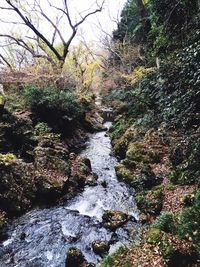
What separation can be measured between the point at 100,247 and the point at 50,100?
1208cm

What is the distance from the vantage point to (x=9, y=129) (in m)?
13.8

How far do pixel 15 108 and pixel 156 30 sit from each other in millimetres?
9476

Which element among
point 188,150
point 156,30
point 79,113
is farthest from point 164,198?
point 79,113

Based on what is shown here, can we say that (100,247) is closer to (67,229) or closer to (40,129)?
(67,229)

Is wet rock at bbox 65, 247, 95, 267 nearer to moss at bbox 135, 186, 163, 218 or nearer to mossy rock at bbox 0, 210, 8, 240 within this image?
mossy rock at bbox 0, 210, 8, 240

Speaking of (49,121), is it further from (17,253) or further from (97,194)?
(17,253)

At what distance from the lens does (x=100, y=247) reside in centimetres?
748

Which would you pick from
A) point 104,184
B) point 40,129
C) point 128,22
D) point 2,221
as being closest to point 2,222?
point 2,221

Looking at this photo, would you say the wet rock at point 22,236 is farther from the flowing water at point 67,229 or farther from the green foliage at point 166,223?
the green foliage at point 166,223

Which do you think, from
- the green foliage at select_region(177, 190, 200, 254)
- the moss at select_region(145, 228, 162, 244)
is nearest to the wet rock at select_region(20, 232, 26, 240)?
the moss at select_region(145, 228, 162, 244)

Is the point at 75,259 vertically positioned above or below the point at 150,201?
above

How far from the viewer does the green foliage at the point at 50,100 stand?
17.6 metres

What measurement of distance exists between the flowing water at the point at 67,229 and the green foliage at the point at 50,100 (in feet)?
25.3

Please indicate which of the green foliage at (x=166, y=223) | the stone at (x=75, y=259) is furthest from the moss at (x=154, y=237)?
the stone at (x=75, y=259)
